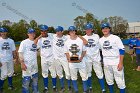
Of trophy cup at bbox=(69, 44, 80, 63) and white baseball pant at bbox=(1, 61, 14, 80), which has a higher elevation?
trophy cup at bbox=(69, 44, 80, 63)

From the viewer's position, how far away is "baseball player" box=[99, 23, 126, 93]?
7.66m

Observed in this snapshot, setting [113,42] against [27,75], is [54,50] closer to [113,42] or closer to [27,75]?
[27,75]

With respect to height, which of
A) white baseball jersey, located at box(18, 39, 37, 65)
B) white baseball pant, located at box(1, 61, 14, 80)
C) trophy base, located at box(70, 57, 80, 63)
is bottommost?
white baseball pant, located at box(1, 61, 14, 80)

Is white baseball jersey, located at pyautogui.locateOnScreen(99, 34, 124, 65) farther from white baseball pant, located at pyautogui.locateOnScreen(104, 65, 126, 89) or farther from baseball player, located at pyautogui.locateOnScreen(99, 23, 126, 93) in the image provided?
white baseball pant, located at pyautogui.locateOnScreen(104, 65, 126, 89)

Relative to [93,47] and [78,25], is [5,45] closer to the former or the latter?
[93,47]

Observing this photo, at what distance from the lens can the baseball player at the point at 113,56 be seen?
25.1ft

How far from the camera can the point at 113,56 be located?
788 centimetres

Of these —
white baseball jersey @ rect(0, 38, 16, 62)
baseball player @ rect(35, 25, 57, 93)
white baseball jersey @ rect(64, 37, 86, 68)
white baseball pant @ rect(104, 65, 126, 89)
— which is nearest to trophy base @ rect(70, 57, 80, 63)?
white baseball jersey @ rect(64, 37, 86, 68)

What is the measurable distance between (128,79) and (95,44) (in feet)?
10.9

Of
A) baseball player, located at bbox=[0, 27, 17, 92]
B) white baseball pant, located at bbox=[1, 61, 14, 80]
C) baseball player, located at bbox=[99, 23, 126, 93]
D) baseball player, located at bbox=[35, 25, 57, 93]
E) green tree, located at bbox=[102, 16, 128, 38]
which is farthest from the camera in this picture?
green tree, located at bbox=[102, 16, 128, 38]

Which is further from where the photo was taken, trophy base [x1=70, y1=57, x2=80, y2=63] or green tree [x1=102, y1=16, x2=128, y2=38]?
green tree [x1=102, y1=16, x2=128, y2=38]

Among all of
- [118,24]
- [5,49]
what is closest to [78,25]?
[118,24]

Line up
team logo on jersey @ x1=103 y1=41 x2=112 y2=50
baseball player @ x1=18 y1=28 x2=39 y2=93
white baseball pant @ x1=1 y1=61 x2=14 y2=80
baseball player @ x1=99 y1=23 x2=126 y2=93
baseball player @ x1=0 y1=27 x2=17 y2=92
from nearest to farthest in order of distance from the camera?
baseball player @ x1=99 y1=23 x2=126 y2=93 < team logo on jersey @ x1=103 y1=41 x2=112 y2=50 < baseball player @ x1=18 y1=28 x2=39 y2=93 < baseball player @ x1=0 y1=27 x2=17 y2=92 < white baseball pant @ x1=1 y1=61 x2=14 y2=80

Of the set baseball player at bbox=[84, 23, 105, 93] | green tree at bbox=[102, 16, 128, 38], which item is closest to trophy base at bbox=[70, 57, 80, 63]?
baseball player at bbox=[84, 23, 105, 93]
